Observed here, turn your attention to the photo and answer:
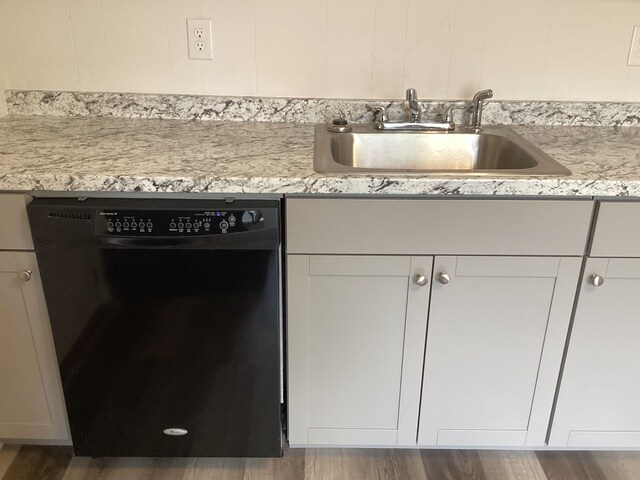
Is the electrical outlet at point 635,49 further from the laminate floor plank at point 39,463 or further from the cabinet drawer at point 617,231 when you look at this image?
the laminate floor plank at point 39,463

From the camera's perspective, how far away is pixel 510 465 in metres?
1.75

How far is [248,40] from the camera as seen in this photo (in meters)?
1.82

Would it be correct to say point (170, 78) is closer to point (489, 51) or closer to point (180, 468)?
point (489, 51)

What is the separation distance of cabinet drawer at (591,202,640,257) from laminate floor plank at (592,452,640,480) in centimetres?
72

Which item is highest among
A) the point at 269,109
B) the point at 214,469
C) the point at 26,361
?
the point at 269,109

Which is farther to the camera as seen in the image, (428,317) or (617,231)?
(428,317)

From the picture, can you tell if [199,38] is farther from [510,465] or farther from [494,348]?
[510,465]

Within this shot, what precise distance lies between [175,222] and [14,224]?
0.40 metres

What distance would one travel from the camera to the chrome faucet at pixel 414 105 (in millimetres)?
1775

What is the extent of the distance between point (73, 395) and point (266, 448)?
0.54 meters

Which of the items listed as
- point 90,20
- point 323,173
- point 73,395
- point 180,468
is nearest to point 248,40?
point 90,20

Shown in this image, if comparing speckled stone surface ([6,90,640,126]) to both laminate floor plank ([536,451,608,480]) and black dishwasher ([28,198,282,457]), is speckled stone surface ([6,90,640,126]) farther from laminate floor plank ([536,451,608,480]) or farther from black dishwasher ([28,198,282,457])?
laminate floor plank ([536,451,608,480])

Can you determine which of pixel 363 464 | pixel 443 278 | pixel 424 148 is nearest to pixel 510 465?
pixel 363 464

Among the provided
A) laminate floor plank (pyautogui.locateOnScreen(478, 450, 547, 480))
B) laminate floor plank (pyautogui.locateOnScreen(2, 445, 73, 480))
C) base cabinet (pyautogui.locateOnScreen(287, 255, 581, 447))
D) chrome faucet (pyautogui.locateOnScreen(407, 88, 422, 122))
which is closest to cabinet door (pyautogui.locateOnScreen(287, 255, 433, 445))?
base cabinet (pyautogui.locateOnScreen(287, 255, 581, 447))
